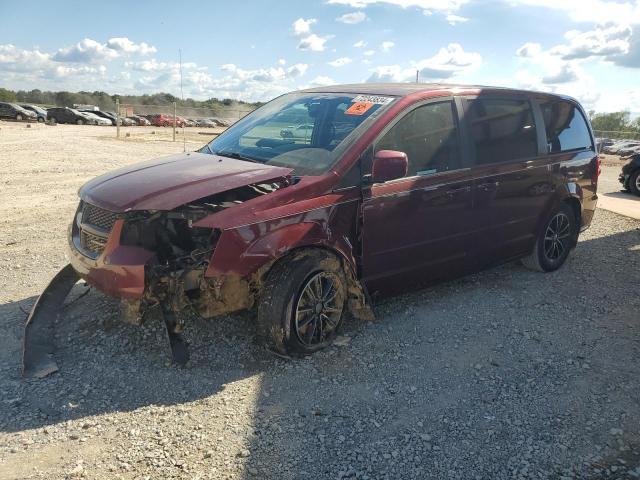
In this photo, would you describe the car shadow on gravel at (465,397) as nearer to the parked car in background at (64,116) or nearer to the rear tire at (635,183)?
the rear tire at (635,183)

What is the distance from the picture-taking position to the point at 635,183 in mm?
13898

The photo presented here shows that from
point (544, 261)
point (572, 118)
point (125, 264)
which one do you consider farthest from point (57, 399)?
point (572, 118)

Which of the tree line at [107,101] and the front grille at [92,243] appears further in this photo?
the tree line at [107,101]

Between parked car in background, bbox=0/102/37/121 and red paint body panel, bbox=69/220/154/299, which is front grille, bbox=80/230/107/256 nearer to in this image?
red paint body panel, bbox=69/220/154/299

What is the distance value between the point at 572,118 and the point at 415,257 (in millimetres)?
3043

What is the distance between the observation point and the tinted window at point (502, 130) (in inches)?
188

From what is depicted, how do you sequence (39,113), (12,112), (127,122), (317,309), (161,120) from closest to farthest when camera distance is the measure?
(317,309) → (12,112) → (39,113) → (127,122) → (161,120)

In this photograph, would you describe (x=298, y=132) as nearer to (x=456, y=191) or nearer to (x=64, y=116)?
(x=456, y=191)

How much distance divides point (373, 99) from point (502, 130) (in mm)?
1448

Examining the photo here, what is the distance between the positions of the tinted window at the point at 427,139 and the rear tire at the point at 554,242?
179 centimetres

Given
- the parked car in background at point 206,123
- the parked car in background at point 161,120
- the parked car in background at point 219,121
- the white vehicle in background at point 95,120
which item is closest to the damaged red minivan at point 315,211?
the parked car in background at point 161,120

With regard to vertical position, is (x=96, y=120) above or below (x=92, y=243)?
above

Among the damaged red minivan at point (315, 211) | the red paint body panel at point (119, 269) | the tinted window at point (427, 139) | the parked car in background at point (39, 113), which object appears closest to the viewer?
the red paint body panel at point (119, 269)

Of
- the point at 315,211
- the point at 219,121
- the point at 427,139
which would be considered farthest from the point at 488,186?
the point at 219,121
